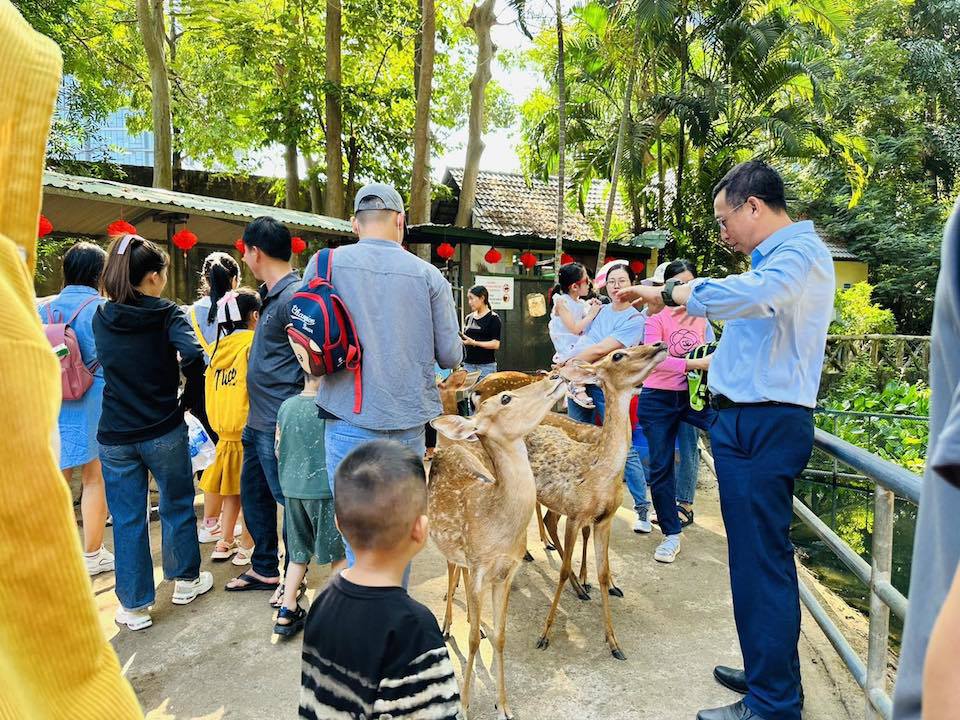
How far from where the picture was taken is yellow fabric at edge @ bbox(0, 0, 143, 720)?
0.61 metres

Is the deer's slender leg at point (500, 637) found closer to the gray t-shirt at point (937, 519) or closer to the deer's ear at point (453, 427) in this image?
the deer's ear at point (453, 427)

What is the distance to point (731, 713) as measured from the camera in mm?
2699

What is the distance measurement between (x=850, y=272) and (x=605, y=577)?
21.0 m

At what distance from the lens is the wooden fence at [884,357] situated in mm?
11641

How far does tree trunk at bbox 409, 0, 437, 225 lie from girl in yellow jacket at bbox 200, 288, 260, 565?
849cm

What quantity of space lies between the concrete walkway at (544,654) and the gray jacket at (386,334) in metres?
1.36

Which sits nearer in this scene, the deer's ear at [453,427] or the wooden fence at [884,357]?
the deer's ear at [453,427]

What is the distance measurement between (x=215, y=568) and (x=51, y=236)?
22.9 feet

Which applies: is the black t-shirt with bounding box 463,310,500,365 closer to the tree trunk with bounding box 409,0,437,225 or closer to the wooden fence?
the tree trunk with bounding box 409,0,437,225

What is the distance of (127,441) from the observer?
3.48 meters

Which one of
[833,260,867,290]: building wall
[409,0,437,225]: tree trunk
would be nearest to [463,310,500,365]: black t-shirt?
[409,0,437,225]: tree trunk

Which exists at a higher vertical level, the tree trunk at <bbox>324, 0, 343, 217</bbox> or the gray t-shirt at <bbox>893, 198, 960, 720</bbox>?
the tree trunk at <bbox>324, 0, 343, 217</bbox>

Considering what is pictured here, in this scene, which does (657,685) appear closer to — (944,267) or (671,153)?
(944,267)

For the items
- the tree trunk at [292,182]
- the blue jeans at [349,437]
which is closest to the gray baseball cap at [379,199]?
the blue jeans at [349,437]
